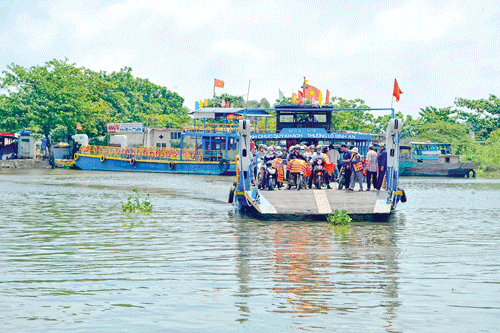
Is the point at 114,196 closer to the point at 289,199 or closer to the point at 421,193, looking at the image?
the point at 289,199

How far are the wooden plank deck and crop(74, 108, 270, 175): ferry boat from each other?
31.9 meters

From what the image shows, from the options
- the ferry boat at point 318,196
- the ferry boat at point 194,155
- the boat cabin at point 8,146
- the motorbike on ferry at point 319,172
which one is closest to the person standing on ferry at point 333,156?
the motorbike on ferry at point 319,172

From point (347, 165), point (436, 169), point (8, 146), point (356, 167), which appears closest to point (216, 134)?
point (436, 169)

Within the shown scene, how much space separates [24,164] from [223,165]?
19849 mm

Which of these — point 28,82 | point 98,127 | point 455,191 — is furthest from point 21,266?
point 98,127

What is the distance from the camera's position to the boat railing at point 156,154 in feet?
185

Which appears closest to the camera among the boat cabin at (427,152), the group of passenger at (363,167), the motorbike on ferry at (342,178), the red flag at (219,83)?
the group of passenger at (363,167)

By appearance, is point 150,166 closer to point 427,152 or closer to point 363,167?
point 427,152

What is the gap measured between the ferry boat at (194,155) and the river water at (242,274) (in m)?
32.6

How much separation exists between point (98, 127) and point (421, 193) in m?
46.1

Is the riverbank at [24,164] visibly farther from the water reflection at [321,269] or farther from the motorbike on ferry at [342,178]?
the water reflection at [321,269]

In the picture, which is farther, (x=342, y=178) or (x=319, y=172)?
(x=319, y=172)

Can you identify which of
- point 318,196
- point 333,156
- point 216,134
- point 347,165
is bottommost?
point 318,196

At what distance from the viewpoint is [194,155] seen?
57219 mm
